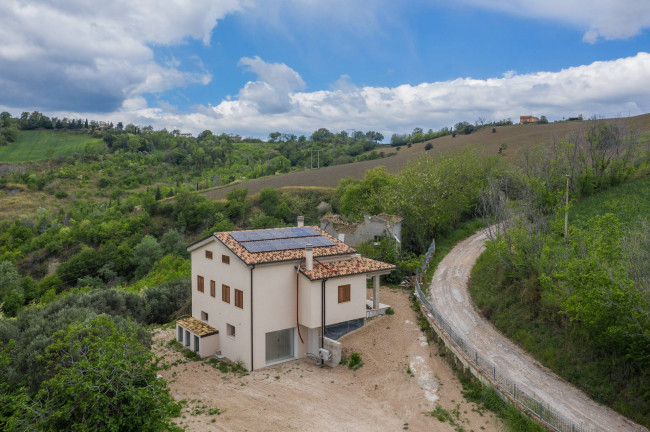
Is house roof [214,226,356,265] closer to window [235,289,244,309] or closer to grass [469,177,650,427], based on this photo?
window [235,289,244,309]

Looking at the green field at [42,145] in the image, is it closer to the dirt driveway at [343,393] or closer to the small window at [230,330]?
the small window at [230,330]

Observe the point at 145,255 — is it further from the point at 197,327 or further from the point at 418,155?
the point at 418,155

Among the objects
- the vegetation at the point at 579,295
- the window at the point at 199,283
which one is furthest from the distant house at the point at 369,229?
the window at the point at 199,283

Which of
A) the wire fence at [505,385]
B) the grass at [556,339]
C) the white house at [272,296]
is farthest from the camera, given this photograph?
the white house at [272,296]

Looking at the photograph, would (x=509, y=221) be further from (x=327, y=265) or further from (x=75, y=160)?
(x=75, y=160)

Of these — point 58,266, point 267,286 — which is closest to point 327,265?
point 267,286

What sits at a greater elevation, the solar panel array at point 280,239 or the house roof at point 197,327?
the solar panel array at point 280,239
